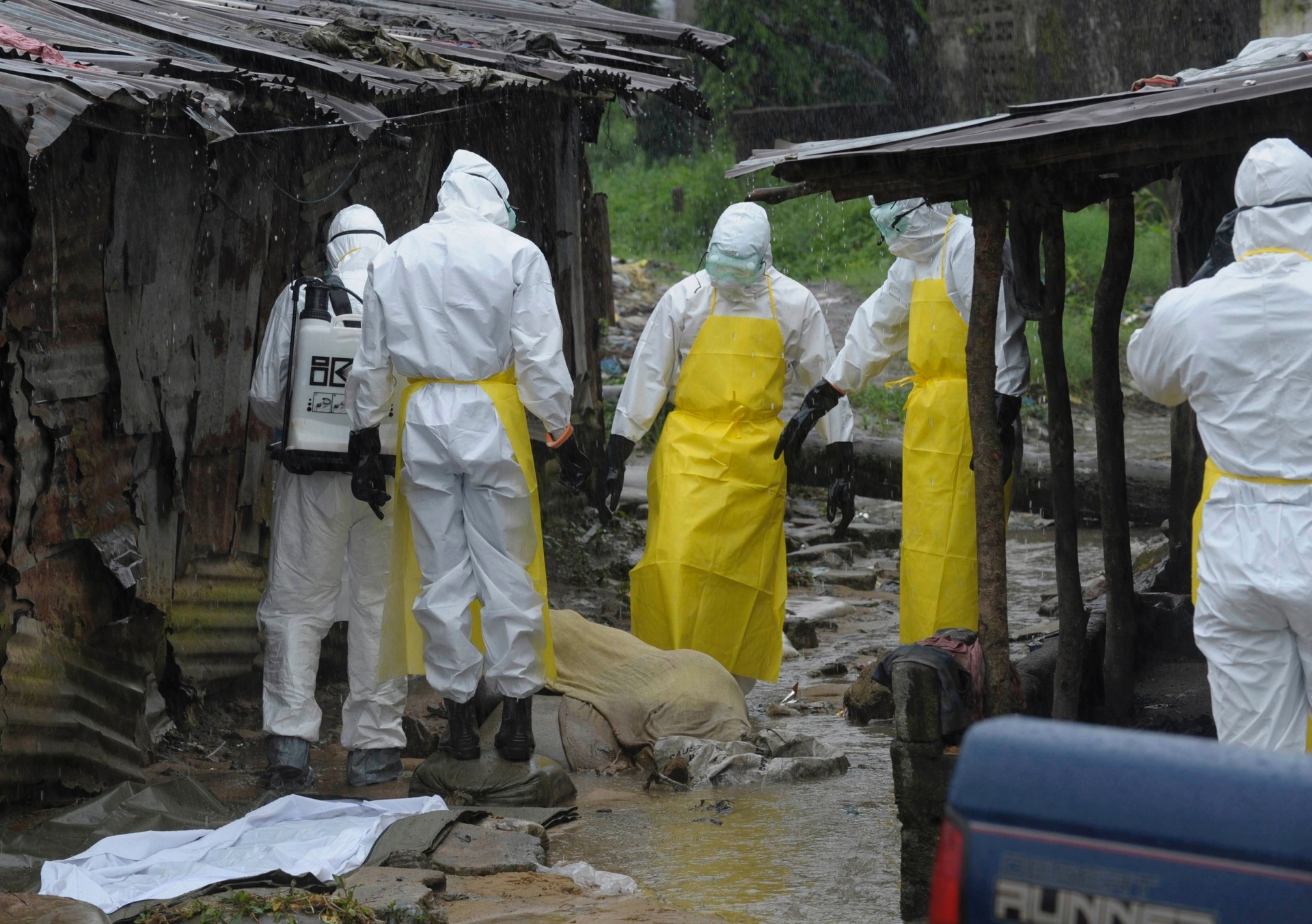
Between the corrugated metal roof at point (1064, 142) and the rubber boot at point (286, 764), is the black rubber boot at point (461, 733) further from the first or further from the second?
the corrugated metal roof at point (1064, 142)

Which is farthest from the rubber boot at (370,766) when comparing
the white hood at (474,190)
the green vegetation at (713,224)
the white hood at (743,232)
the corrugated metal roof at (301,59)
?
the green vegetation at (713,224)

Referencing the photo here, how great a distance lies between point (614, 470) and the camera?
22.9ft

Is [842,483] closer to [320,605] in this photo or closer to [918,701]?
[320,605]

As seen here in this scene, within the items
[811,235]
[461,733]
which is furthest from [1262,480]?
[811,235]

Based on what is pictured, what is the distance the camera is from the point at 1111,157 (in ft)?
15.0

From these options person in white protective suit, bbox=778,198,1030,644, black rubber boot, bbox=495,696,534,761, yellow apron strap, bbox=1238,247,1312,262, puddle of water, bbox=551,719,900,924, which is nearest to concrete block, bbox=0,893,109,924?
puddle of water, bbox=551,719,900,924

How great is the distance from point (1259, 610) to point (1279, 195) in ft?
3.64

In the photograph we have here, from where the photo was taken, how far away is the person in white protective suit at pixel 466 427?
18.1 ft

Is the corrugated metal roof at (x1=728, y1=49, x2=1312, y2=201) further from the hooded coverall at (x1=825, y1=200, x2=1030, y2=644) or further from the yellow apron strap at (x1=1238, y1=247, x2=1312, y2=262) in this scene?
the hooded coverall at (x1=825, y1=200, x2=1030, y2=644)

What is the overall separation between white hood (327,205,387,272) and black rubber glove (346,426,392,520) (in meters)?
0.84

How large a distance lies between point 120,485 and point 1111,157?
3.88 metres

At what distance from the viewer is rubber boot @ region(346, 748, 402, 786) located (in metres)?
5.88

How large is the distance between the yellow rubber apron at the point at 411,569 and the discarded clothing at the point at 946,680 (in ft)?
5.19

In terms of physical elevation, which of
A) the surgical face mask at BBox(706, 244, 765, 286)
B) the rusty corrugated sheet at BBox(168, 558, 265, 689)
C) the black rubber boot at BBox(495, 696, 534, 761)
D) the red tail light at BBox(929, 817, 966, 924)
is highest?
the surgical face mask at BBox(706, 244, 765, 286)
